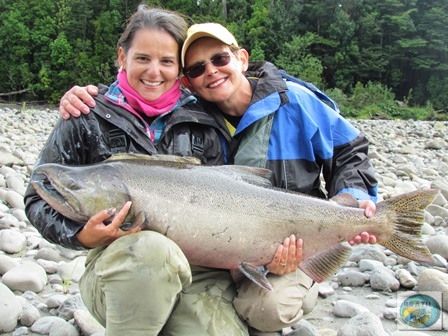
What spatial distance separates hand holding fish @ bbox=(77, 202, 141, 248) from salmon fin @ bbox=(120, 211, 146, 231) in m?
0.02

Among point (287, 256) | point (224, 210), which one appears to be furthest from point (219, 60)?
point (287, 256)

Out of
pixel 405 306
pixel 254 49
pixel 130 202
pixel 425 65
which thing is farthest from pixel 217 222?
pixel 425 65

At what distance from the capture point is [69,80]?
4256 centimetres

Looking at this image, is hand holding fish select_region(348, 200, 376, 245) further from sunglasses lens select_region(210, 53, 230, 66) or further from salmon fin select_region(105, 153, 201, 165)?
sunglasses lens select_region(210, 53, 230, 66)

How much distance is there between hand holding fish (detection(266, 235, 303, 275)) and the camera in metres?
3.15

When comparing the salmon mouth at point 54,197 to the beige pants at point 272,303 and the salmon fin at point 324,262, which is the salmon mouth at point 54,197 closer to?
the beige pants at point 272,303

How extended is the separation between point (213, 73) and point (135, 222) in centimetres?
133

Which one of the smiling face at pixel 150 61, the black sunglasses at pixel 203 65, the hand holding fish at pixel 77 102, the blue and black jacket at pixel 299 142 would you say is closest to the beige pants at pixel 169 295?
the blue and black jacket at pixel 299 142

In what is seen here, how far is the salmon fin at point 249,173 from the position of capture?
10.4 ft

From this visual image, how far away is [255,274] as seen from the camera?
306 cm

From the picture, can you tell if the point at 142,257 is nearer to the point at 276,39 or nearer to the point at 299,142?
the point at 299,142

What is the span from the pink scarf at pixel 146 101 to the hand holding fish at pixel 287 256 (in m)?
1.20

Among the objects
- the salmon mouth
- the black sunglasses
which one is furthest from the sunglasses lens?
the salmon mouth

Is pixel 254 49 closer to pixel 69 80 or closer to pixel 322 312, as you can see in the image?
pixel 69 80
